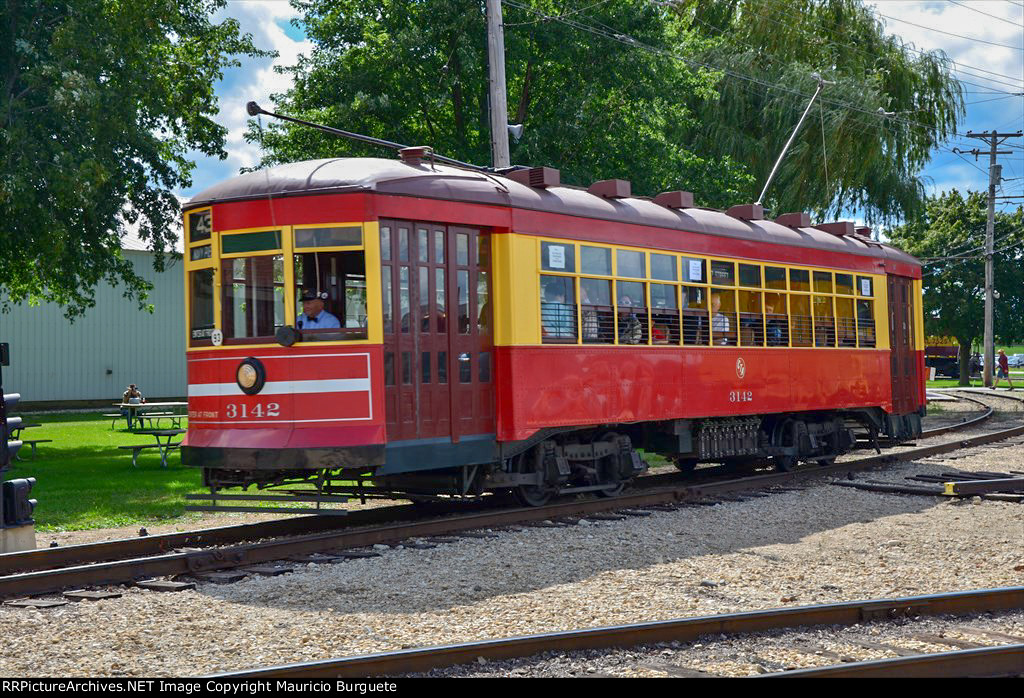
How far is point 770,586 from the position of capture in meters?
8.16

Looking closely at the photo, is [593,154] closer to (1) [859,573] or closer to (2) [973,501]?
(2) [973,501]

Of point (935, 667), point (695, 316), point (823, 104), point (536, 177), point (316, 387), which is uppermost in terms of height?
point (823, 104)

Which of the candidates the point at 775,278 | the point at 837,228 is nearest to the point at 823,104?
the point at 837,228

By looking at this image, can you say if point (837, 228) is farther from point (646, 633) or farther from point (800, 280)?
point (646, 633)

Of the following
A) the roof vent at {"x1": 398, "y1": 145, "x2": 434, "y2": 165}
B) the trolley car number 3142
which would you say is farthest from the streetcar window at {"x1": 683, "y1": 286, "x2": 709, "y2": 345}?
the trolley car number 3142

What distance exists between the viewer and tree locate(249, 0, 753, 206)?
21.8 meters

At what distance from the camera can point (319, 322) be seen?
32.9 ft

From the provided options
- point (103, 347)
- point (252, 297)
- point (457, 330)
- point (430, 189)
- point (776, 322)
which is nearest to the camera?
point (252, 297)

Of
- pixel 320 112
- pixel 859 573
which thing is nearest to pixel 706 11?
pixel 320 112

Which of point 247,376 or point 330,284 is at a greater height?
point 330,284

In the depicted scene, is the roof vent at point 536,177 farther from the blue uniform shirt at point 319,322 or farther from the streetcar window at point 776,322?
the streetcar window at point 776,322

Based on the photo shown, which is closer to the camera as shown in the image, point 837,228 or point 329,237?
point 329,237

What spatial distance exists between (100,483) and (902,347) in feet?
40.2
